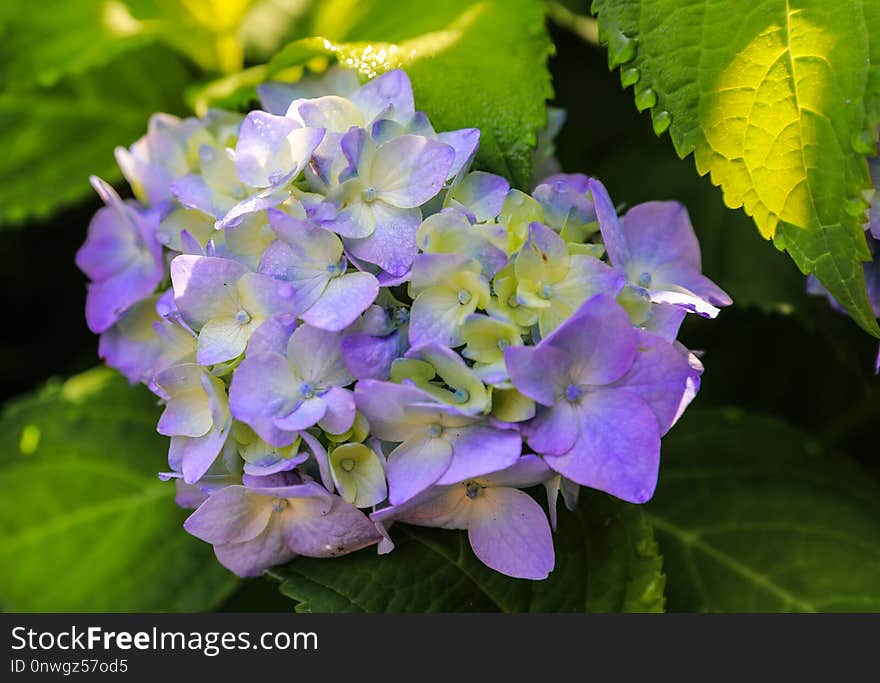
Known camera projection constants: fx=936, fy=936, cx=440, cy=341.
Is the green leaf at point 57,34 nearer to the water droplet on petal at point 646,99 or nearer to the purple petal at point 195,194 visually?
the purple petal at point 195,194

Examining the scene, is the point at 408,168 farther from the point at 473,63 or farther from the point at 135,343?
the point at 135,343

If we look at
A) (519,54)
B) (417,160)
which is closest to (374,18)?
(519,54)

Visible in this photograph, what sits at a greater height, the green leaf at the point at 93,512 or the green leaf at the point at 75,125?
the green leaf at the point at 75,125

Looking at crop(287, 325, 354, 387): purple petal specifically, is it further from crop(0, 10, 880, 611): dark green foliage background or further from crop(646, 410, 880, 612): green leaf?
crop(646, 410, 880, 612): green leaf

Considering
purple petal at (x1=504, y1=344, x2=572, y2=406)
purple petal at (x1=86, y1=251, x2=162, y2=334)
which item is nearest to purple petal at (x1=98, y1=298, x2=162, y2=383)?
purple petal at (x1=86, y1=251, x2=162, y2=334)

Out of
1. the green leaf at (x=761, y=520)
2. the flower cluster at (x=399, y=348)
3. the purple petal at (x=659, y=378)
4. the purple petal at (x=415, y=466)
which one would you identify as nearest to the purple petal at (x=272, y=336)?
the flower cluster at (x=399, y=348)

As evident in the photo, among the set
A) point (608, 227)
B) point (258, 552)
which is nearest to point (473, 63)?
point (608, 227)

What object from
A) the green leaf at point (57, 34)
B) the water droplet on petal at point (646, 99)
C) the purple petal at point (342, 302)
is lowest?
the purple petal at point (342, 302)
